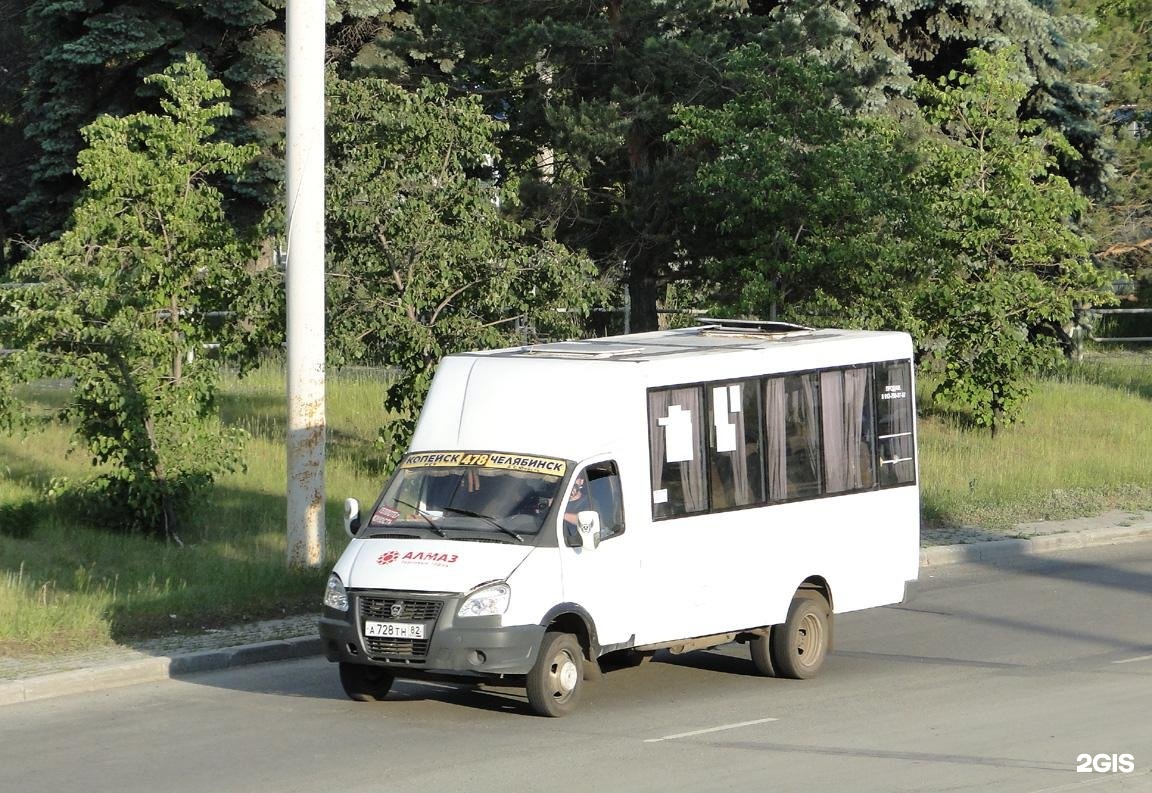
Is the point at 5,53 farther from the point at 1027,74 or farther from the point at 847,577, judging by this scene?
the point at 847,577

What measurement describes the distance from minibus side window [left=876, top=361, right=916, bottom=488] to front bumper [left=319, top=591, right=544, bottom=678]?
14.4 feet

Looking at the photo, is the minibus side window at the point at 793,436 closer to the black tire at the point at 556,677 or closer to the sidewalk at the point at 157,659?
the black tire at the point at 556,677

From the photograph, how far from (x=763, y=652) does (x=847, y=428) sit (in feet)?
6.79

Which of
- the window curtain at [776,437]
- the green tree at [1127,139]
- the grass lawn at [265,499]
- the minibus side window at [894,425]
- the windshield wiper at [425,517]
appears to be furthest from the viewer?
the green tree at [1127,139]

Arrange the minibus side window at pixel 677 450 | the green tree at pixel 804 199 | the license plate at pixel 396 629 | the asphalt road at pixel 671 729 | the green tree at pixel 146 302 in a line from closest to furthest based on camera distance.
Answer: the asphalt road at pixel 671 729, the license plate at pixel 396 629, the minibus side window at pixel 677 450, the green tree at pixel 146 302, the green tree at pixel 804 199

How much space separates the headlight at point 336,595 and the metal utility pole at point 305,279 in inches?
181

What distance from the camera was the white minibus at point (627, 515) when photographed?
11.2 metres

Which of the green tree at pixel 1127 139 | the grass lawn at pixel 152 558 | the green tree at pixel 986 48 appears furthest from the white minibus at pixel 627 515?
the green tree at pixel 1127 139

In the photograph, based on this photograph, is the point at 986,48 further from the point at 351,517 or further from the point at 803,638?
the point at 351,517

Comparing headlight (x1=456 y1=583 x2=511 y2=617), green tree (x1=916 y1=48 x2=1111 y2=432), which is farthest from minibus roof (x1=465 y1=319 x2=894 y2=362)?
green tree (x1=916 y1=48 x2=1111 y2=432)

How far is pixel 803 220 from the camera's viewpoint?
25141 mm

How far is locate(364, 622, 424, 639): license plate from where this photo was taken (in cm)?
1105

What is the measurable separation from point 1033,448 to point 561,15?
10905 mm

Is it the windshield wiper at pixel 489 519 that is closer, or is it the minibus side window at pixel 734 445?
the windshield wiper at pixel 489 519
